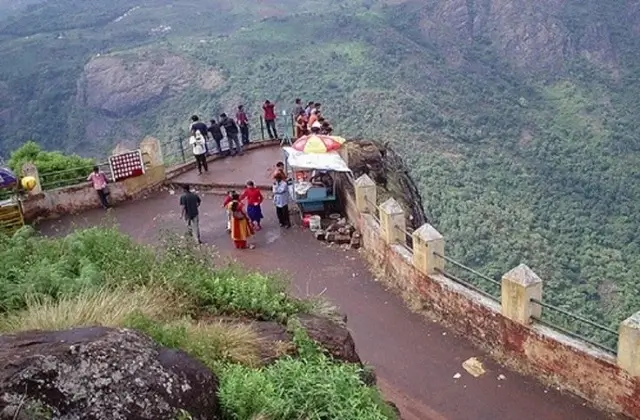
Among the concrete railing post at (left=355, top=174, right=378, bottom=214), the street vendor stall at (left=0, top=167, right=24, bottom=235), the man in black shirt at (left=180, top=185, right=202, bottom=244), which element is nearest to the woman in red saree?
the man in black shirt at (left=180, top=185, right=202, bottom=244)

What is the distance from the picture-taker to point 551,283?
87.8 ft

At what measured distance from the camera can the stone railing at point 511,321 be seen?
29.1 ft

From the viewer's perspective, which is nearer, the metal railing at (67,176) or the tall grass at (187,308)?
the tall grass at (187,308)

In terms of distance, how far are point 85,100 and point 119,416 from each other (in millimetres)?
74034

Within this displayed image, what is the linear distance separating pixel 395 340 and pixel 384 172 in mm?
7141

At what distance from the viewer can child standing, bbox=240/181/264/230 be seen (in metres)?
13.7

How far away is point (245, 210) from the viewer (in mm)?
14109

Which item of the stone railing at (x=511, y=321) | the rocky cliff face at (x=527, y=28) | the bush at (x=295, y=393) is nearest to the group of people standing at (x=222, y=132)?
the stone railing at (x=511, y=321)

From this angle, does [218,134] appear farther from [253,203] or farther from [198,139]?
[253,203]

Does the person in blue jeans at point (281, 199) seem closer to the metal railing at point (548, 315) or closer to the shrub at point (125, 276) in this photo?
the metal railing at point (548, 315)

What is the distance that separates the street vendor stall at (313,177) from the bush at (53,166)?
526 cm

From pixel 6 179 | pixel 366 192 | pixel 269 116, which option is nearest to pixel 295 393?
pixel 366 192

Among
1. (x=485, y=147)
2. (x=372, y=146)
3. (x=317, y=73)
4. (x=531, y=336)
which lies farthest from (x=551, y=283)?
(x=317, y=73)

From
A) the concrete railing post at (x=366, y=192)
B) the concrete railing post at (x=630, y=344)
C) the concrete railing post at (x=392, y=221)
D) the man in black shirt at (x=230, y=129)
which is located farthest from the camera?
the man in black shirt at (x=230, y=129)
